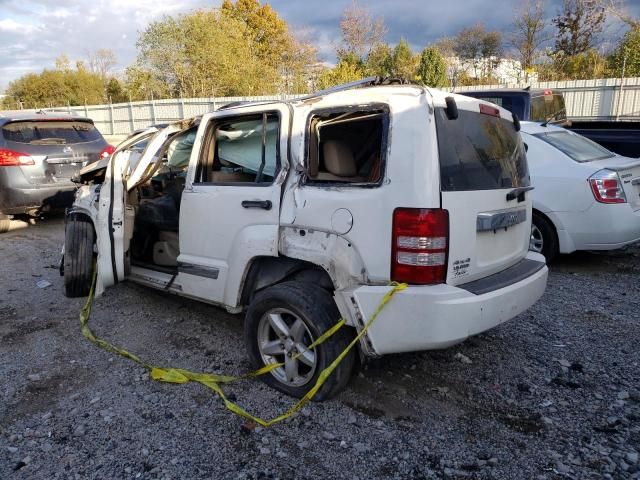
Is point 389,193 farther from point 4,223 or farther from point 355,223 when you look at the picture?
point 4,223

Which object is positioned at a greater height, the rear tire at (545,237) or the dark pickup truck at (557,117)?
the dark pickup truck at (557,117)

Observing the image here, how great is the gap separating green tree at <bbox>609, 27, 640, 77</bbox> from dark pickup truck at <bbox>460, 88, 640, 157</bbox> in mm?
15357

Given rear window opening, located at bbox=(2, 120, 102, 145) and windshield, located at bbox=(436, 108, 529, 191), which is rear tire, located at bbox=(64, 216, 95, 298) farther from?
rear window opening, located at bbox=(2, 120, 102, 145)

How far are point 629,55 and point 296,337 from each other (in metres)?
25.7

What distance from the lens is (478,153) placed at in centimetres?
304

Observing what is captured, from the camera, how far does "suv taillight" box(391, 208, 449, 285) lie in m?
2.66

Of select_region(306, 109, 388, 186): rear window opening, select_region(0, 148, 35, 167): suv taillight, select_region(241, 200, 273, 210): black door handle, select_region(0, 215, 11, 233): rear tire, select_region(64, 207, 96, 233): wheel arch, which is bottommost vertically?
select_region(0, 215, 11, 233): rear tire

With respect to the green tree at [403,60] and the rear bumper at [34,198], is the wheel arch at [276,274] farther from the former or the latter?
the green tree at [403,60]

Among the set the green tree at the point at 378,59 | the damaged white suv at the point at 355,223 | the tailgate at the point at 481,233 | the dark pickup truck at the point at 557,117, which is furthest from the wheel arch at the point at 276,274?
the green tree at the point at 378,59

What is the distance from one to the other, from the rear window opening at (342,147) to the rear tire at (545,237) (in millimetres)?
3170

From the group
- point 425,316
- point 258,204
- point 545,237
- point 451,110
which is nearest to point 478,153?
point 451,110

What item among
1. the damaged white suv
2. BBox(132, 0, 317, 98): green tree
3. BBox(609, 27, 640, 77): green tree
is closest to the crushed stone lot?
the damaged white suv

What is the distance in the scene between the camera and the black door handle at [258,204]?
10.6 ft

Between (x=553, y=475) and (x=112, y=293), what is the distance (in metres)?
4.34
